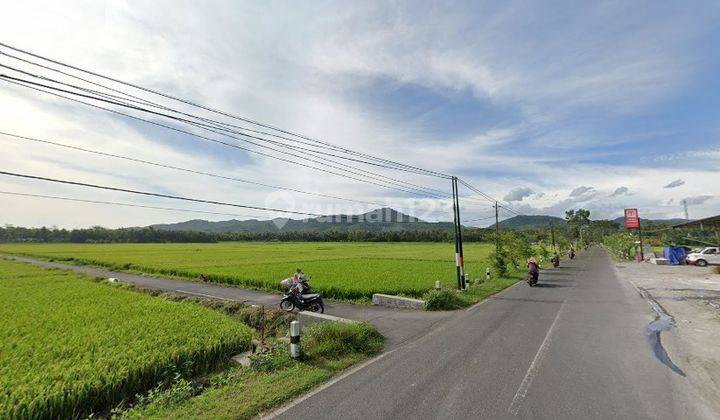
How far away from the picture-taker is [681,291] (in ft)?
62.2

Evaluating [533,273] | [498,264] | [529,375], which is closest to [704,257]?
[498,264]

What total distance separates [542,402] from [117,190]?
12.0 metres

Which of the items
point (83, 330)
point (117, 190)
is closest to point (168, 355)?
point (83, 330)

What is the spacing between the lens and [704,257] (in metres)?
37.1

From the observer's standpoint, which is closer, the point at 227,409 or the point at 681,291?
the point at 227,409

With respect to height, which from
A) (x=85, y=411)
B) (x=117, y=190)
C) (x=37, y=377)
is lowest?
(x=85, y=411)

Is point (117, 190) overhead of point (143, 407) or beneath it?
overhead

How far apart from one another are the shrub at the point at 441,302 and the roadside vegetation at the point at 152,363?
4.91 m

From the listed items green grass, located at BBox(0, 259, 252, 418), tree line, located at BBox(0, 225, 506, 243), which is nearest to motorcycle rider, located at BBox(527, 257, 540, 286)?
green grass, located at BBox(0, 259, 252, 418)

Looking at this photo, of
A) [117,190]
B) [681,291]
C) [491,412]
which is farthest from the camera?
[681,291]

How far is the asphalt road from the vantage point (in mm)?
5547

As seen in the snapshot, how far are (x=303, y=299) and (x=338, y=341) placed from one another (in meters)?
6.08

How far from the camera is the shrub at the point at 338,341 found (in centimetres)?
852

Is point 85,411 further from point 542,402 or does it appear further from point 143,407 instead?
point 542,402
